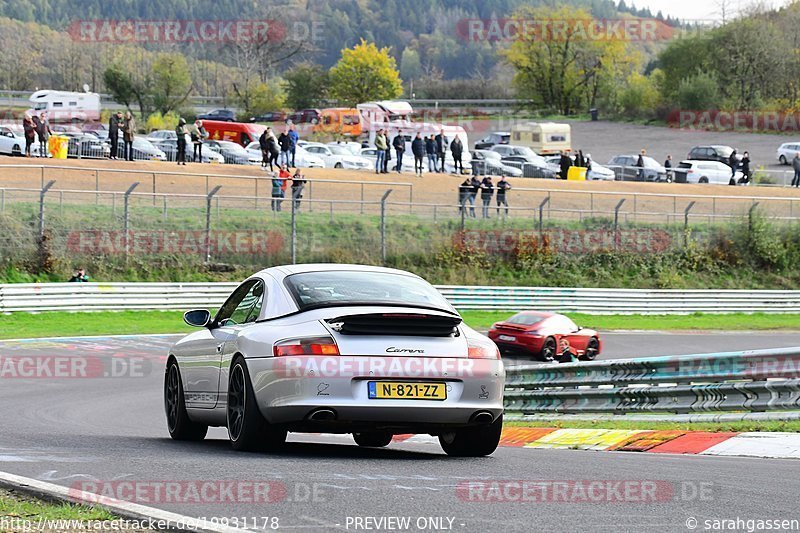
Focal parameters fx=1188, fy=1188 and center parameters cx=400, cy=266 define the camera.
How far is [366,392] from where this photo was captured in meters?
7.96

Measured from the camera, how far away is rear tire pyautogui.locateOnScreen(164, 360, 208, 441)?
9.83 meters

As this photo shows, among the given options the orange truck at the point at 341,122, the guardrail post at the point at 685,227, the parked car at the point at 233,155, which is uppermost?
the orange truck at the point at 341,122

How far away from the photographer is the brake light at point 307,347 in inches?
313

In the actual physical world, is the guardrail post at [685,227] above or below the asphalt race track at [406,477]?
below

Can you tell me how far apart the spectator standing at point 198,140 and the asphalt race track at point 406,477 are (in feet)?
109

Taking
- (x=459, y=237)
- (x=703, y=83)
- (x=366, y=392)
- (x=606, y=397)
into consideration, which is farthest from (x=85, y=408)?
(x=703, y=83)

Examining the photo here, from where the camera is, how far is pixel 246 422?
816 cm

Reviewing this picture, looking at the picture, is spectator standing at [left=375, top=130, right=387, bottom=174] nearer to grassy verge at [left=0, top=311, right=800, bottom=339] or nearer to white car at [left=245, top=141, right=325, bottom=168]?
white car at [left=245, top=141, right=325, bottom=168]

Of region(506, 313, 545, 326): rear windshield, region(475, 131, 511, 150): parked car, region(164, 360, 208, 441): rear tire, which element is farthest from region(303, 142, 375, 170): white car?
region(164, 360, 208, 441): rear tire

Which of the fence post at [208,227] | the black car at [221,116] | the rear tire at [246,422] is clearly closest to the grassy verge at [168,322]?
the fence post at [208,227]

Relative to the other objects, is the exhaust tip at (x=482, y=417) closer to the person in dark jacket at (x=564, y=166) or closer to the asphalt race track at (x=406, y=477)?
the asphalt race track at (x=406, y=477)

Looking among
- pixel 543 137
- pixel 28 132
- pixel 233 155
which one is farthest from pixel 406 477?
pixel 543 137

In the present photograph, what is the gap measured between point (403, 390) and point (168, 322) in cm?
2351

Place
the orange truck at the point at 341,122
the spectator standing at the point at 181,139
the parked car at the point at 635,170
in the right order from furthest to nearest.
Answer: the orange truck at the point at 341,122 → the parked car at the point at 635,170 → the spectator standing at the point at 181,139
